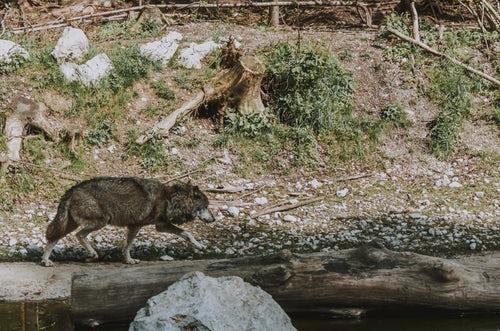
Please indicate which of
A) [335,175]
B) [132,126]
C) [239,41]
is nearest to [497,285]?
[335,175]

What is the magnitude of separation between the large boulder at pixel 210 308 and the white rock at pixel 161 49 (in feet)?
29.1

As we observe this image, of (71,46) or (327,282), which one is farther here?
(71,46)

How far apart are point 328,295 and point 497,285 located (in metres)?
1.74

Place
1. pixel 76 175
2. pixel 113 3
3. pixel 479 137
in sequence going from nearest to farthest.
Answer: pixel 76 175, pixel 479 137, pixel 113 3

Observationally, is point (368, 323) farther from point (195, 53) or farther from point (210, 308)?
point (195, 53)

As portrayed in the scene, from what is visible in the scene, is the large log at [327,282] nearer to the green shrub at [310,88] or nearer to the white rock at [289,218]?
the white rock at [289,218]

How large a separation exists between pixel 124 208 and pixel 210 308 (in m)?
3.20

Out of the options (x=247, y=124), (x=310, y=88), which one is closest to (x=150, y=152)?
(x=247, y=124)

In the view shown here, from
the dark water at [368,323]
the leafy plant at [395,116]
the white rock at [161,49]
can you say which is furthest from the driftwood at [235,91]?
the dark water at [368,323]

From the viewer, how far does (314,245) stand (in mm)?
11180

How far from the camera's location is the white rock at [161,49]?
15594 mm

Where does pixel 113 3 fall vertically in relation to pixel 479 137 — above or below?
above

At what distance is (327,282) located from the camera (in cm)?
799

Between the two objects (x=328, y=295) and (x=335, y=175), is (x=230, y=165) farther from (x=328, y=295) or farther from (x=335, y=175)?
(x=328, y=295)
